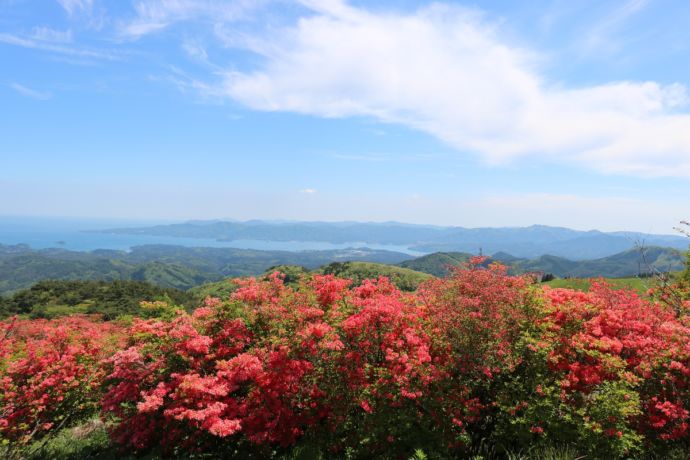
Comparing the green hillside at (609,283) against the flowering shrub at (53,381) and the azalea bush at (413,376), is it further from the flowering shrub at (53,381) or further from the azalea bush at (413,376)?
the flowering shrub at (53,381)

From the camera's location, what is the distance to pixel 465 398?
9.52m

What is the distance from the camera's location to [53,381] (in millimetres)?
14094

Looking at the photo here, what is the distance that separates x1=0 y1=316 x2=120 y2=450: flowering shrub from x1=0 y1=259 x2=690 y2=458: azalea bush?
4.57 m

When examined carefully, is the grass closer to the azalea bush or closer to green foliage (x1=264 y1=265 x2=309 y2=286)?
the azalea bush

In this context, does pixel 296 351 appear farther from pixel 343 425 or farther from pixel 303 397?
pixel 343 425

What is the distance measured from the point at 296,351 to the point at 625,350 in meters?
9.38

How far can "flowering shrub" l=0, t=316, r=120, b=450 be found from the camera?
1373 centimetres

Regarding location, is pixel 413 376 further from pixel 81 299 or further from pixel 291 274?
pixel 81 299

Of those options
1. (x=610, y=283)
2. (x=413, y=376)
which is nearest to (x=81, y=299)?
(x=413, y=376)

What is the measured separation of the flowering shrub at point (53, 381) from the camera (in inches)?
540

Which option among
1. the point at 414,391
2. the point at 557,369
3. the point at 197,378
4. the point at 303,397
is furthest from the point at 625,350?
the point at 197,378

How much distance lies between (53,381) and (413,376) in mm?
14031

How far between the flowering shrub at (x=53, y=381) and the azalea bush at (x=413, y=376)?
15.0 feet

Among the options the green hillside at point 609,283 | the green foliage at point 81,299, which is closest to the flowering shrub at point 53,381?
the green hillside at point 609,283
